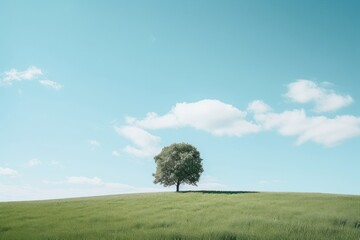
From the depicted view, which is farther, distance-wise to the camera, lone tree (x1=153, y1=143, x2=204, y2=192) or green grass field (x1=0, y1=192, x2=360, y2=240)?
lone tree (x1=153, y1=143, x2=204, y2=192)

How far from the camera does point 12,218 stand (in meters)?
28.4

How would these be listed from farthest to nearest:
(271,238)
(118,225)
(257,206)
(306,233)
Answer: (257,206)
(118,225)
(306,233)
(271,238)

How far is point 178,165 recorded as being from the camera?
71.9 metres

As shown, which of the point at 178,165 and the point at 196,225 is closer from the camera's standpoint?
the point at 196,225

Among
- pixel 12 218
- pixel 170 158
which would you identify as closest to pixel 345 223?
pixel 12 218

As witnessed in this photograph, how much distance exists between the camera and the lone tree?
236 feet

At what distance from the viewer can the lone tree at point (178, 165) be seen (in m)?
72.1

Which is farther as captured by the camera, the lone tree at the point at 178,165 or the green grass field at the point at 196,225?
the lone tree at the point at 178,165

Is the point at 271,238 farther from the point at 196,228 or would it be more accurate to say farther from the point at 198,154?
the point at 198,154

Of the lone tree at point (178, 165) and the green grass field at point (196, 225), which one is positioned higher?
the lone tree at point (178, 165)

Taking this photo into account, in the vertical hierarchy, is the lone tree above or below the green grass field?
above

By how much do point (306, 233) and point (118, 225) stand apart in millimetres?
10600

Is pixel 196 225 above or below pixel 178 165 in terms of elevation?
below

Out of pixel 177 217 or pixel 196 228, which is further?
pixel 177 217
